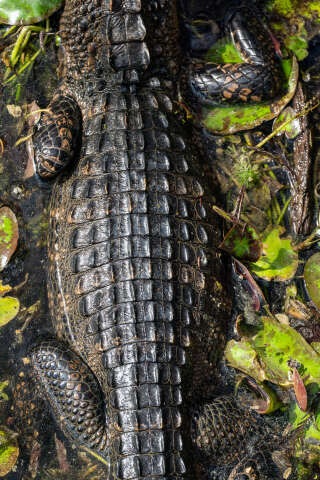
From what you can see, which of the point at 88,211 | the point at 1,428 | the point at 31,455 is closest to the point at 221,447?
the point at 31,455

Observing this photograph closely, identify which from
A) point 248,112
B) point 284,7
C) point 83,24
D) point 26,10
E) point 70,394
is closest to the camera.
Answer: point 70,394

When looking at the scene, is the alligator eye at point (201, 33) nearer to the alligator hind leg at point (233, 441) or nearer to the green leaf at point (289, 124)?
the green leaf at point (289, 124)

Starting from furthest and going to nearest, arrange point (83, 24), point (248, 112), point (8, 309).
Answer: point (248, 112)
point (8, 309)
point (83, 24)

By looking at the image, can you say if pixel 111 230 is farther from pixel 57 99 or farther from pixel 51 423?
pixel 51 423

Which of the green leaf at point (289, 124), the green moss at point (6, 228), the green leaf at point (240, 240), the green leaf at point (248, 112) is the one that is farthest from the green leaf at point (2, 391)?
the green leaf at point (289, 124)

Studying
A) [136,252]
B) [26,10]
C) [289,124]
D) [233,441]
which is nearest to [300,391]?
[233,441]

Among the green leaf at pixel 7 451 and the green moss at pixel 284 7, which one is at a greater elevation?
the green moss at pixel 284 7

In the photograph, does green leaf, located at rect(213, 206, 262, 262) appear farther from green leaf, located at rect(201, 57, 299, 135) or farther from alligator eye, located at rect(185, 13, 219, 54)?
alligator eye, located at rect(185, 13, 219, 54)

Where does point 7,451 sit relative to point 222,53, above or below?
below

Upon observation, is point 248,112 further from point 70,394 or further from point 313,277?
point 70,394
